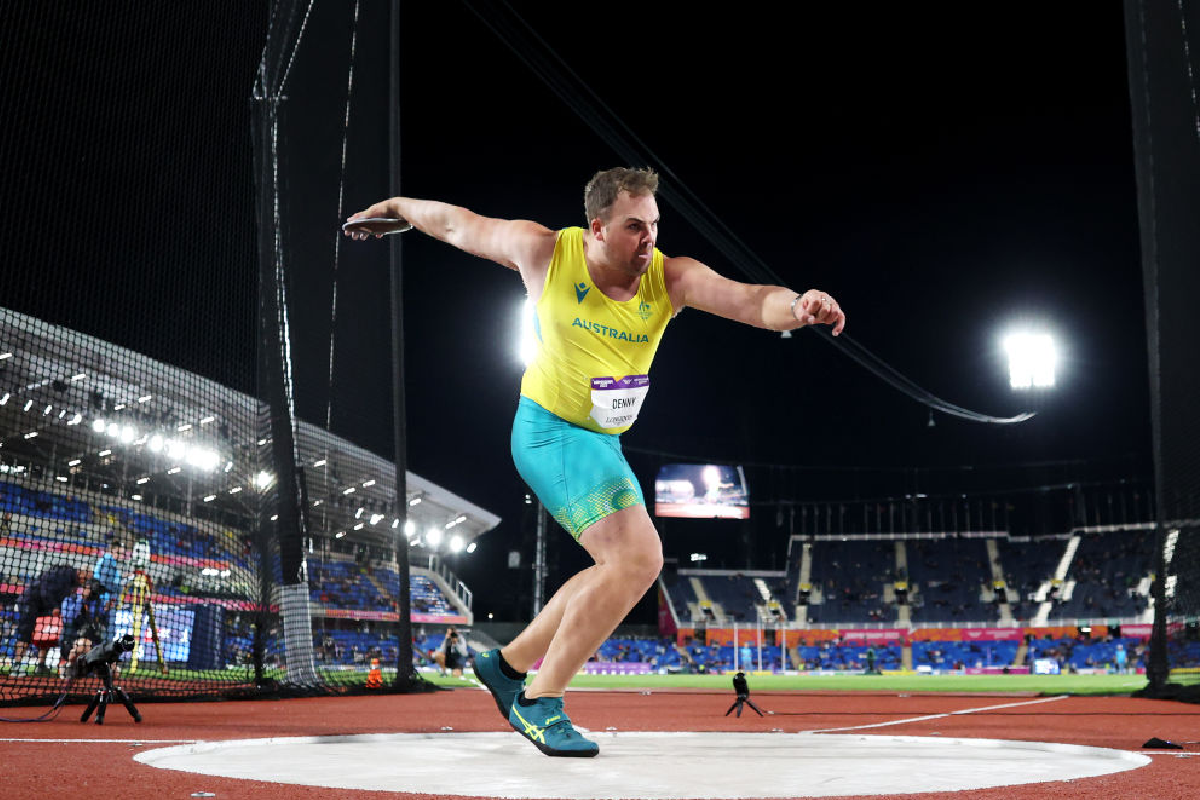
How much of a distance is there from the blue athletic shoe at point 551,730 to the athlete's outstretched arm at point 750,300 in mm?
1664

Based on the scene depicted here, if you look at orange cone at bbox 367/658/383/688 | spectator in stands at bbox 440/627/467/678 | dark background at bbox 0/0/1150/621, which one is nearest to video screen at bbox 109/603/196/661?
orange cone at bbox 367/658/383/688

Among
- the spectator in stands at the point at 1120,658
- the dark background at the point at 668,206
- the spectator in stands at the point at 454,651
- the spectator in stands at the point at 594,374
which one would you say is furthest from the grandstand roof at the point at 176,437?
the spectator in stands at the point at 1120,658

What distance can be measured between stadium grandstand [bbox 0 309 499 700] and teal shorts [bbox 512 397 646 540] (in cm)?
829

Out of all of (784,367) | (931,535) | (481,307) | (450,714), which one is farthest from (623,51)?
(931,535)

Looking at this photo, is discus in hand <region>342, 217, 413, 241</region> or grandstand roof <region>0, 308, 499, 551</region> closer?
discus in hand <region>342, 217, 413, 241</region>

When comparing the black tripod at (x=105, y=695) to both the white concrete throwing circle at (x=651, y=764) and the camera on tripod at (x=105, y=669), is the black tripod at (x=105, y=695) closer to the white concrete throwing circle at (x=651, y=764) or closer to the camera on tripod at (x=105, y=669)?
the camera on tripod at (x=105, y=669)

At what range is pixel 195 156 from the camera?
10797 mm

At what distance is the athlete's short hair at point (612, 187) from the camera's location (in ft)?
12.5

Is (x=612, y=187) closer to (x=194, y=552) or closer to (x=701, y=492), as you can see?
(x=194, y=552)

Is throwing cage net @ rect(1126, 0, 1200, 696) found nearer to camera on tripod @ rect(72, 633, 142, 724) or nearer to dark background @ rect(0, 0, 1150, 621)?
dark background @ rect(0, 0, 1150, 621)

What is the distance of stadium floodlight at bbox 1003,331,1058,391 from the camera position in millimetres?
44969

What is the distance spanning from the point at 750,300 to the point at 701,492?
6070 cm

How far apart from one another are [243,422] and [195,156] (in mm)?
3353

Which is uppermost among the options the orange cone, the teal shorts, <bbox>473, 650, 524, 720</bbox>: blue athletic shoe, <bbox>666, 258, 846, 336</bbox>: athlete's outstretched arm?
<bbox>666, 258, 846, 336</bbox>: athlete's outstretched arm
